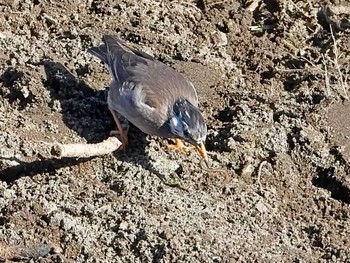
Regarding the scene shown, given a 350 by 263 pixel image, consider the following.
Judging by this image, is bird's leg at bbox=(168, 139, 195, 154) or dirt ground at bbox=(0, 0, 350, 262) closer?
dirt ground at bbox=(0, 0, 350, 262)

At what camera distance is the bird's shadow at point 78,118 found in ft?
23.4

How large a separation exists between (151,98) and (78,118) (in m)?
0.61

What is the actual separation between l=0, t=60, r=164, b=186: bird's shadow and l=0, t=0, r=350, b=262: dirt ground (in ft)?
0.04

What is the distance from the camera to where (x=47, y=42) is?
27.9ft

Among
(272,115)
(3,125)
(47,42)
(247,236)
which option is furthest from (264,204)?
(47,42)

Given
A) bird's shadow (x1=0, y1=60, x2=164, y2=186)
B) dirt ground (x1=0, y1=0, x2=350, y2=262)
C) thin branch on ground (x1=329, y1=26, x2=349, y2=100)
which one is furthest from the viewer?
thin branch on ground (x1=329, y1=26, x2=349, y2=100)

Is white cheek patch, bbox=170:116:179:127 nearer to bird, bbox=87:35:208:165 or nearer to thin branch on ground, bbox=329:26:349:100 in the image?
bird, bbox=87:35:208:165

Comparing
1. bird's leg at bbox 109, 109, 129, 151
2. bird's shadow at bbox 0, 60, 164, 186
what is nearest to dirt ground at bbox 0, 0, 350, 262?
bird's shadow at bbox 0, 60, 164, 186

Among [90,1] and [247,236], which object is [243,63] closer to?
[90,1]

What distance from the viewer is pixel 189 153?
751 centimetres

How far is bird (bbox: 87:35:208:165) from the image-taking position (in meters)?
7.46

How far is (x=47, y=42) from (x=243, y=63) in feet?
5.76

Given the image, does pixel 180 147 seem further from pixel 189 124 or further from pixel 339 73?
pixel 339 73

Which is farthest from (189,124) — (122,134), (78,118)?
(78,118)
